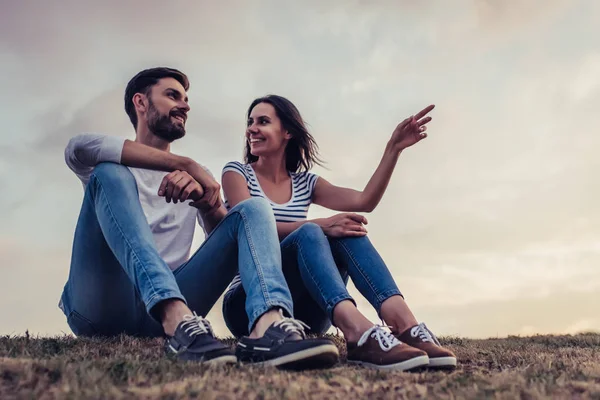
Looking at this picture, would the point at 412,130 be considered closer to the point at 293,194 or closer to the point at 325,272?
the point at 293,194

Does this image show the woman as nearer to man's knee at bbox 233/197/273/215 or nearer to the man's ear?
man's knee at bbox 233/197/273/215

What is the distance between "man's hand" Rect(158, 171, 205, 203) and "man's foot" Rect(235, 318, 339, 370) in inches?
42.2

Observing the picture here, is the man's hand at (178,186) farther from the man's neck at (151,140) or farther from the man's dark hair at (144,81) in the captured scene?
the man's dark hair at (144,81)

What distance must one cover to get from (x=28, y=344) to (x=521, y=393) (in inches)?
133

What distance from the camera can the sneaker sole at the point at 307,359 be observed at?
342cm

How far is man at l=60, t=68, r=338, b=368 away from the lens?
140 inches

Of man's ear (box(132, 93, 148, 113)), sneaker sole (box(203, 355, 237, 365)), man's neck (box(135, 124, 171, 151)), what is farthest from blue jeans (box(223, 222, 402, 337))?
man's ear (box(132, 93, 148, 113))

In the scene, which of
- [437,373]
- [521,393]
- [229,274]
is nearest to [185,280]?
[229,274]

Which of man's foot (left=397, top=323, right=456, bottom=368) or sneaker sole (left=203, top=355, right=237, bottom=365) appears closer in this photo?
sneaker sole (left=203, top=355, right=237, bottom=365)

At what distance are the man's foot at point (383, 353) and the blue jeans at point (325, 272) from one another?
1.01 feet

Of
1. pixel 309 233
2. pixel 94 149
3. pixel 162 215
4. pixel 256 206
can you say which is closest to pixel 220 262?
pixel 256 206

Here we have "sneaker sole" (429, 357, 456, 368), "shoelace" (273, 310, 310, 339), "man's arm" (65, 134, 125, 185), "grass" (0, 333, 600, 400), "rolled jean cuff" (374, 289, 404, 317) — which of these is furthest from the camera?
"rolled jean cuff" (374, 289, 404, 317)

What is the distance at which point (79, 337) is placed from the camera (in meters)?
4.69

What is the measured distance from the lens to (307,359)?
3441 millimetres
